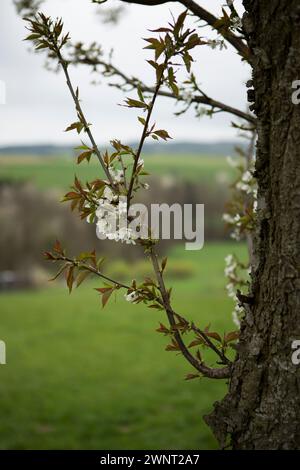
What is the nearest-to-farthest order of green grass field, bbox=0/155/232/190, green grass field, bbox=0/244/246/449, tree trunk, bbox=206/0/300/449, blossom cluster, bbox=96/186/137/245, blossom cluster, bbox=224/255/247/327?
1. tree trunk, bbox=206/0/300/449
2. blossom cluster, bbox=96/186/137/245
3. blossom cluster, bbox=224/255/247/327
4. green grass field, bbox=0/244/246/449
5. green grass field, bbox=0/155/232/190

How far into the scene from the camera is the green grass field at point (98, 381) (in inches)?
300

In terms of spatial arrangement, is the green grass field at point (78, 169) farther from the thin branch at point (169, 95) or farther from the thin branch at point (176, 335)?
the thin branch at point (176, 335)

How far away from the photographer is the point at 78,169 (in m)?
33.7

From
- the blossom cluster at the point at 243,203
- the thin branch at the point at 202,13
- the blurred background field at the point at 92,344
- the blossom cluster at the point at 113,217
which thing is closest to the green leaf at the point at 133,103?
the blossom cluster at the point at 113,217

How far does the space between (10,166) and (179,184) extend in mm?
13291

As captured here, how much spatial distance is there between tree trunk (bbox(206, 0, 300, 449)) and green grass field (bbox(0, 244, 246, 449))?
496 millimetres

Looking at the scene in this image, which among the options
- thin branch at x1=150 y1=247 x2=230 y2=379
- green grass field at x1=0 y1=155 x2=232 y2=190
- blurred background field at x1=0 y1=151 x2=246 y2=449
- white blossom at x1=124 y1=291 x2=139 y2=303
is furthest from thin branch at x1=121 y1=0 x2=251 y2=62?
green grass field at x1=0 y1=155 x2=232 y2=190

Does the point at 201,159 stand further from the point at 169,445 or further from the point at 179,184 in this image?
the point at 169,445

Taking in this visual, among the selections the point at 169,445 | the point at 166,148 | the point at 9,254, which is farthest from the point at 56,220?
the point at 166,148

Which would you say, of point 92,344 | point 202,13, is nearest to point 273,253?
point 202,13

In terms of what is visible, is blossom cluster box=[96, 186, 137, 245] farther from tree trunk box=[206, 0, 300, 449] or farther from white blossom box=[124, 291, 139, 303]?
tree trunk box=[206, 0, 300, 449]

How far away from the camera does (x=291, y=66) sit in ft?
5.66

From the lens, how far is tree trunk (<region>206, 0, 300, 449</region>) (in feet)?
5.71

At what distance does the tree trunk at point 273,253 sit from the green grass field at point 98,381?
0.50 meters
